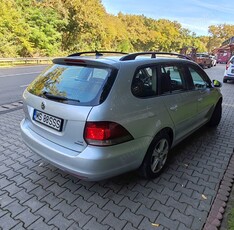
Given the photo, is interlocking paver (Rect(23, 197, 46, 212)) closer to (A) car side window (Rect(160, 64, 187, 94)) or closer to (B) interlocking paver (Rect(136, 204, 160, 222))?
(B) interlocking paver (Rect(136, 204, 160, 222))

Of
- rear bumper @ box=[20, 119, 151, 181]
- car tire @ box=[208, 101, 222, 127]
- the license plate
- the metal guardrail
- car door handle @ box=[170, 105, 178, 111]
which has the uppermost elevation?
car door handle @ box=[170, 105, 178, 111]

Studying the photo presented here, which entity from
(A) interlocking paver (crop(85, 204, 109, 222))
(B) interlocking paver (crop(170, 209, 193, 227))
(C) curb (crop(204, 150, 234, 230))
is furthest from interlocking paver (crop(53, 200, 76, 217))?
(C) curb (crop(204, 150, 234, 230))

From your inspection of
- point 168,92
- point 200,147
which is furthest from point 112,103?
point 200,147

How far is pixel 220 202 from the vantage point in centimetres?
284

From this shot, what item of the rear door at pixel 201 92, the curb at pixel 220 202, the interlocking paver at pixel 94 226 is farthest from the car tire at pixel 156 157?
Answer: the rear door at pixel 201 92

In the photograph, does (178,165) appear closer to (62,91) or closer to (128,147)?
(128,147)

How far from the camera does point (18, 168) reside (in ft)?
11.4

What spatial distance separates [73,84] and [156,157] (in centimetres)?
150

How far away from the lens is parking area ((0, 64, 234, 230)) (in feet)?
8.18

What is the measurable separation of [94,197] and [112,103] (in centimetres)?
122

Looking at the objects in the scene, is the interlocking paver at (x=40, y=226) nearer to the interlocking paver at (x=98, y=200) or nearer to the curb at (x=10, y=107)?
the interlocking paver at (x=98, y=200)

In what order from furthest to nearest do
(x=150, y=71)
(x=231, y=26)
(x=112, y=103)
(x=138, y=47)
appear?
1. (x=231, y=26)
2. (x=138, y=47)
3. (x=150, y=71)
4. (x=112, y=103)

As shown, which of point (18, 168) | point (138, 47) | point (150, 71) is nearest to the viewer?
point (150, 71)

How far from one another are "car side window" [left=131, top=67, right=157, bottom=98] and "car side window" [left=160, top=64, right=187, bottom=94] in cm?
16
